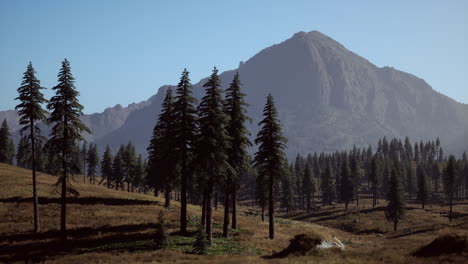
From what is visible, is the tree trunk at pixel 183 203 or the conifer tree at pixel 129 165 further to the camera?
the conifer tree at pixel 129 165

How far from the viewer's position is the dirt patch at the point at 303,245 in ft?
71.7

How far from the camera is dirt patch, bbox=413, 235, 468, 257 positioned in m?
18.6

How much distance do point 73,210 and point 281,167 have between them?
23949mm

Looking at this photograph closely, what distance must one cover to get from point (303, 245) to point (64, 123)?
2148 centimetres

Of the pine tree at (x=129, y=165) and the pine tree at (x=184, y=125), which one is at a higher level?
the pine tree at (x=184, y=125)

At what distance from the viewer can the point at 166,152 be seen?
3434 centimetres

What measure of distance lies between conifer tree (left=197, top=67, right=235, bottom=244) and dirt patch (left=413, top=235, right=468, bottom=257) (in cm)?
1610

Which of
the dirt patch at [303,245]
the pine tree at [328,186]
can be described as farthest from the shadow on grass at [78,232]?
the pine tree at [328,186]

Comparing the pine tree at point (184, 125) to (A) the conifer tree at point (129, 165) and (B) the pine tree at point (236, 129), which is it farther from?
(A) the conifer tree at point (129, 165)

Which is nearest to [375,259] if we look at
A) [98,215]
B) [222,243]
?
[222,243]

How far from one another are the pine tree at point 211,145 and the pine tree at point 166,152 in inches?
139

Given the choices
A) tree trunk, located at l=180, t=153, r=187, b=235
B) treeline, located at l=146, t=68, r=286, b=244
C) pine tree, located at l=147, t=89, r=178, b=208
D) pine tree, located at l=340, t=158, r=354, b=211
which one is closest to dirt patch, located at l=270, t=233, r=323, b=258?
treeline, located at l=146, t=68, r=286, b=244

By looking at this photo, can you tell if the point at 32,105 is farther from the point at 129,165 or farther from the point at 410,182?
the point at 410,182

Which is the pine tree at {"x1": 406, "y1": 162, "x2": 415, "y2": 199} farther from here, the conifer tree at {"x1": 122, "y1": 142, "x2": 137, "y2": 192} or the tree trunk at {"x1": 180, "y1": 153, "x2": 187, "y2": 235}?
the tree trunk at {"x1": 180, "y1": 153, "x2": 187, "y2": 235}
